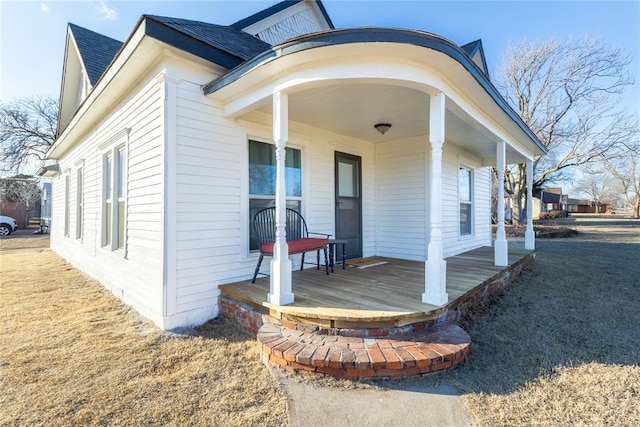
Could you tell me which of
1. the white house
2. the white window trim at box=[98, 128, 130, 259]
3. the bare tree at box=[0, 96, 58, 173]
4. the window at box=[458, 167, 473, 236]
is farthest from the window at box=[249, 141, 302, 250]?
the bare tree at box=[0, 96, 58, 173]

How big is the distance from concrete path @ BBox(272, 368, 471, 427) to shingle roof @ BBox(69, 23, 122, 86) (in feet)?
22.7

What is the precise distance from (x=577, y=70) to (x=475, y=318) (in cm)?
1895

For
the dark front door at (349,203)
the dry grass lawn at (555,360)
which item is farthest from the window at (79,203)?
the dry grass lawn at (555,360)

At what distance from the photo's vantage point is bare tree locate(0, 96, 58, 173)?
672 inches

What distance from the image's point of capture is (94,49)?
22.4 ft

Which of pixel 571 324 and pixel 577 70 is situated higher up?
pixel 577 70

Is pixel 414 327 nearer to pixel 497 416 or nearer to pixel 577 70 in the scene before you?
pixel 497 416

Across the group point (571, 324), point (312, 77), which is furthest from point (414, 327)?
point (312, 77)

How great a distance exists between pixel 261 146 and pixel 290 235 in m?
1.34

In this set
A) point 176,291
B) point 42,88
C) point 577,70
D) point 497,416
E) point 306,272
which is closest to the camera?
point 497,416

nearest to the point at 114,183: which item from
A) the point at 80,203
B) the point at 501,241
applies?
the point at 80,203

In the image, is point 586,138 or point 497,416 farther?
point 586,138

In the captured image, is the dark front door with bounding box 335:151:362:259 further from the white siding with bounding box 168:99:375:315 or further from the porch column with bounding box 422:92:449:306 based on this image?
the porch column with bounding box 422:92:449:306

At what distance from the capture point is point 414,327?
261 centimetres
